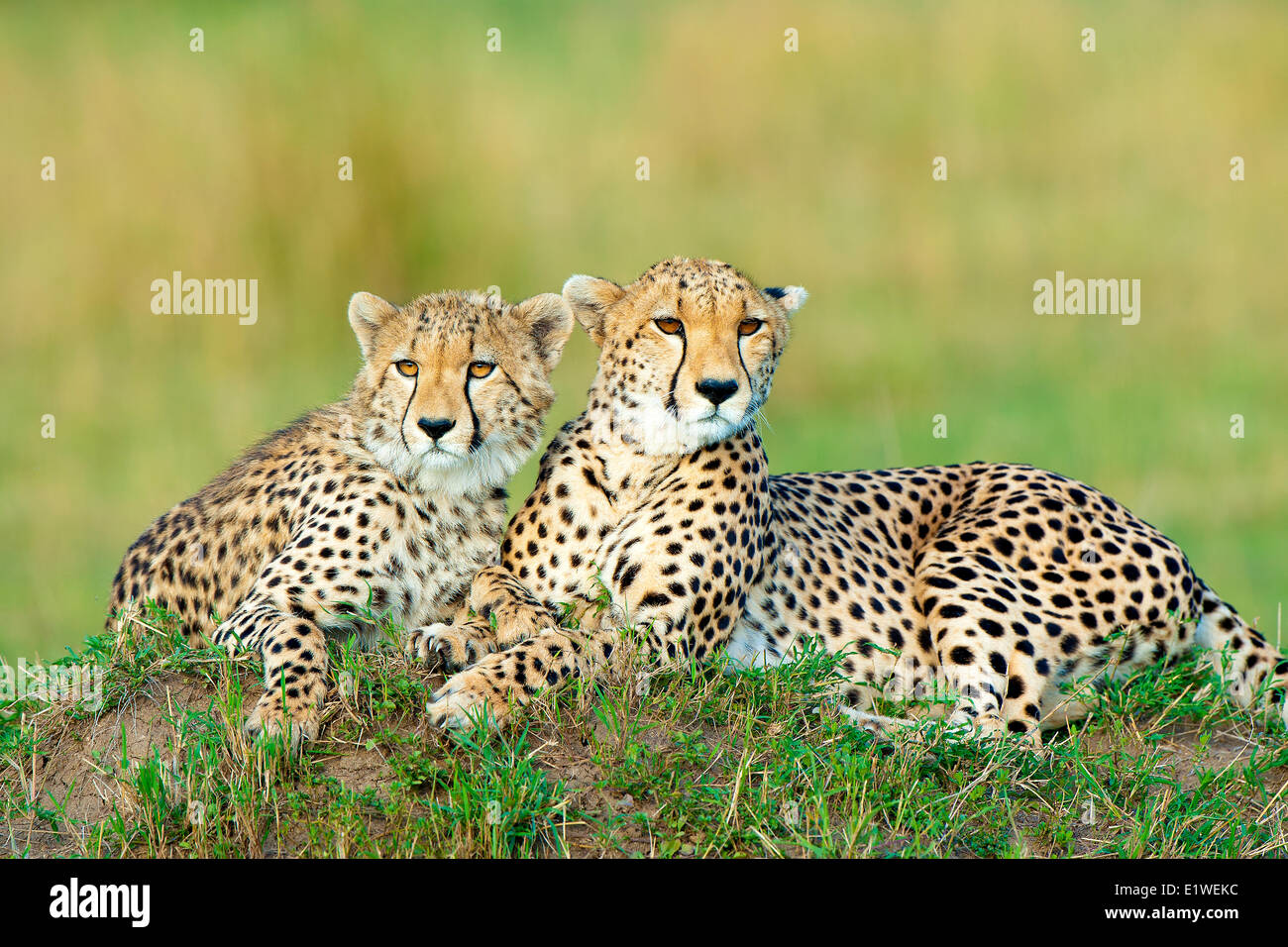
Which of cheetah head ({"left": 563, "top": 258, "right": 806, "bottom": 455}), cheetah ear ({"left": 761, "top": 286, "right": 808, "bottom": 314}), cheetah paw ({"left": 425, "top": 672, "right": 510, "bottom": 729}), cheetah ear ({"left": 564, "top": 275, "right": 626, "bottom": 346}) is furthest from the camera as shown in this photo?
cheetah ear ({"left": 761, "top": 286, "right": 808, "bottom": 314})

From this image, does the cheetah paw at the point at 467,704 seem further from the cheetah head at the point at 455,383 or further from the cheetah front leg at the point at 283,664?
the cheetah head at the point at 455,383

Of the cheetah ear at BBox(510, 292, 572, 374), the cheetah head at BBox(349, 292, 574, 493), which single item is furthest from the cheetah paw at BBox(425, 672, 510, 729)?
the cheetah ear at BBox(510, 292, 572, 374)

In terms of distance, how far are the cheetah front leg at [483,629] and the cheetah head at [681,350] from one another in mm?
604

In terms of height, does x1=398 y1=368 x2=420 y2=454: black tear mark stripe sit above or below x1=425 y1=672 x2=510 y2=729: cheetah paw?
above

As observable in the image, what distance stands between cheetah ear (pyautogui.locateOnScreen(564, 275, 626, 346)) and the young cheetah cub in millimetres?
43

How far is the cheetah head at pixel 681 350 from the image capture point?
4613 millimetres

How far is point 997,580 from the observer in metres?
5.32

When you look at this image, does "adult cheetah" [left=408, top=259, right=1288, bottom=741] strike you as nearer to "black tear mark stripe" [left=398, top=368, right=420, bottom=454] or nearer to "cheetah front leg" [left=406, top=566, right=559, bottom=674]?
"cheetah front leg" [left=406, top=566, right=559, bottom=674]

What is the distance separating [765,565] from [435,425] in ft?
3.93

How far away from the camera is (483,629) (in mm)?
4625

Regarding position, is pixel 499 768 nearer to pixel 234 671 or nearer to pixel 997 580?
pixel 234 671

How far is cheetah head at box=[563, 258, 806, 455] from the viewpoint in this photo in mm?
4613

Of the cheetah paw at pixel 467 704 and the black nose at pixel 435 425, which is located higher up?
the black nose at pixel 435 425

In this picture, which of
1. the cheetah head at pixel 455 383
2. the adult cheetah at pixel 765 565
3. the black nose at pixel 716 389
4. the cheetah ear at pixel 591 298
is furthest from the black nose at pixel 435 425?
the black nose at pixel 716 389
